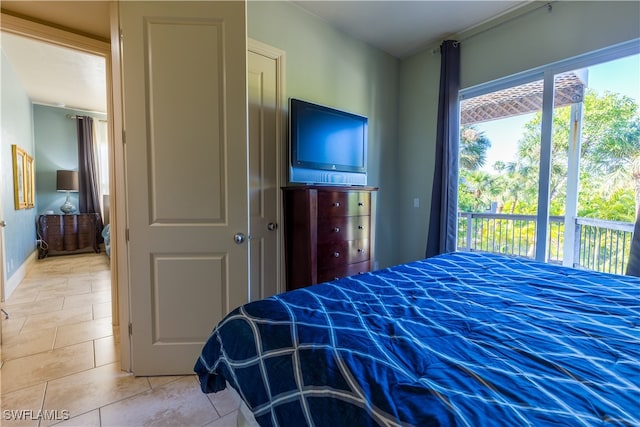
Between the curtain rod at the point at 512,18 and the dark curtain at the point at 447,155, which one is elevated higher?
the curtain rod at the point at 512,18

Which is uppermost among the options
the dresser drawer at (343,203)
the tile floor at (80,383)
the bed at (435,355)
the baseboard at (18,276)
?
the dresser drawer at (343,203)

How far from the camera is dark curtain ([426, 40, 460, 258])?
3113mm

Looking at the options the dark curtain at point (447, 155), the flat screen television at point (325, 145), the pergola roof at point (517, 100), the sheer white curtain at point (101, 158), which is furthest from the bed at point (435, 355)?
the sheer white curtain at point (101, 158)

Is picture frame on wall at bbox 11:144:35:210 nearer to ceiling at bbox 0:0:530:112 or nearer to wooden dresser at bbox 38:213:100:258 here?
wooden dresser at bbox 38:213:100:258

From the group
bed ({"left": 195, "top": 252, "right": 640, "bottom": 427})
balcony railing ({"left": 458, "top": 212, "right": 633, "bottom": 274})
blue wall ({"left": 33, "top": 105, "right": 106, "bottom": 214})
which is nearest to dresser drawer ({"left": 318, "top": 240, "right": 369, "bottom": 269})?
bed ({"left": 195, "top": 252, "right": 640, "bottom": 427})

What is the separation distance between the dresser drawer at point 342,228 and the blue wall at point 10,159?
11.6 ft

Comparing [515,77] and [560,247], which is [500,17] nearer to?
[515,77]

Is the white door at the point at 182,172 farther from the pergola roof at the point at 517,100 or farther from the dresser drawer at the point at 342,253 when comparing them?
the pergola roof at the point at 517,100

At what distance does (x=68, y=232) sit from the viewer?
5.38m

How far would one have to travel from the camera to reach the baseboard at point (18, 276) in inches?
126

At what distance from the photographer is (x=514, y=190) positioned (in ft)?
9.86

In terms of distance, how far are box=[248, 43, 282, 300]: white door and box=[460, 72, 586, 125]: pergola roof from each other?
2087mm

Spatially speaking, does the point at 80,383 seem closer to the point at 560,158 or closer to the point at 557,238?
the point at 557,238

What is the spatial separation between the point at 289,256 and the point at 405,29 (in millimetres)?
2544
